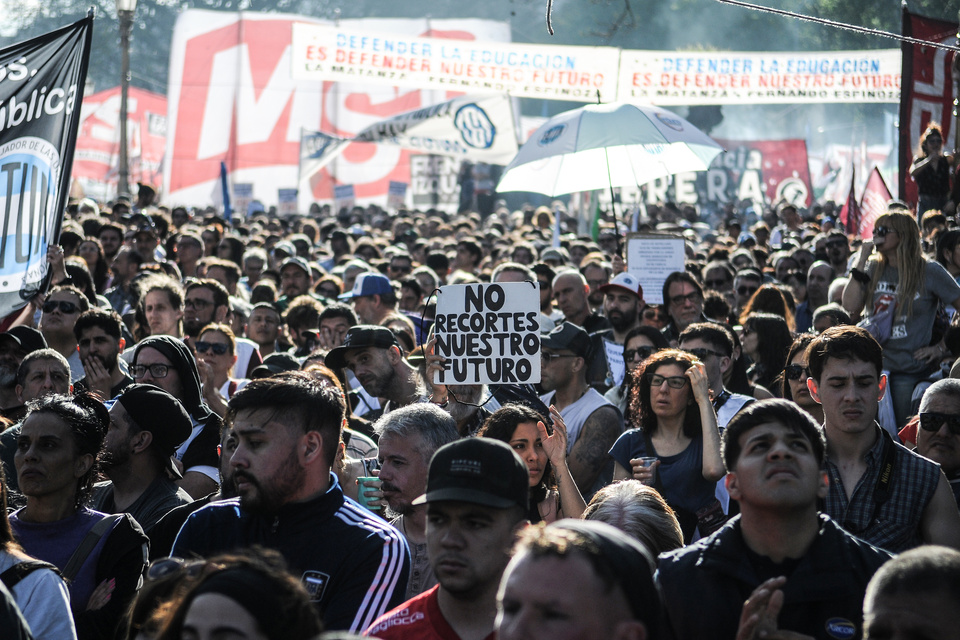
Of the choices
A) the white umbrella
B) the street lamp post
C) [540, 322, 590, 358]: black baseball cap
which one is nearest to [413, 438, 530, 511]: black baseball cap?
[540, 322, 590, 358]: black baseball cap

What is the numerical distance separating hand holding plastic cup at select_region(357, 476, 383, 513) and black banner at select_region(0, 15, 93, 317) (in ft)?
9.47

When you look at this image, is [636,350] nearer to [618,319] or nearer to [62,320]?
[618,319]

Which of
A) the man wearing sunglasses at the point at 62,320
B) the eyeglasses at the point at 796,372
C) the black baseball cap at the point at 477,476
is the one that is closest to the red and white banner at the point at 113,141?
the man wearing sunglasses at the point at 62,320

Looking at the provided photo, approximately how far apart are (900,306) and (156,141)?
3358 cm

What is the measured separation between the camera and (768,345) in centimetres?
753

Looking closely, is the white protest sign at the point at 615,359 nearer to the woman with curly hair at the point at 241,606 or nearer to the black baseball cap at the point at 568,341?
the black baseball cap at the point at 568,341

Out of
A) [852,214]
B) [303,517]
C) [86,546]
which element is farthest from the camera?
[852,214]

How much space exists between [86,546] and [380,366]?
292cm

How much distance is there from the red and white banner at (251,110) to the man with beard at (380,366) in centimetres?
2500

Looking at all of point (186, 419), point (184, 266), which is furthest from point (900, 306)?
point (184, 266)

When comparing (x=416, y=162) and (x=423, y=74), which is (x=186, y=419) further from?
(x=416, y=162)

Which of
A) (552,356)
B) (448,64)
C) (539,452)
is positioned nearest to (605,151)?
(552,356)

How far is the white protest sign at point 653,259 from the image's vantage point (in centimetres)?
1002

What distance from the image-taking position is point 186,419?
5020 mm
